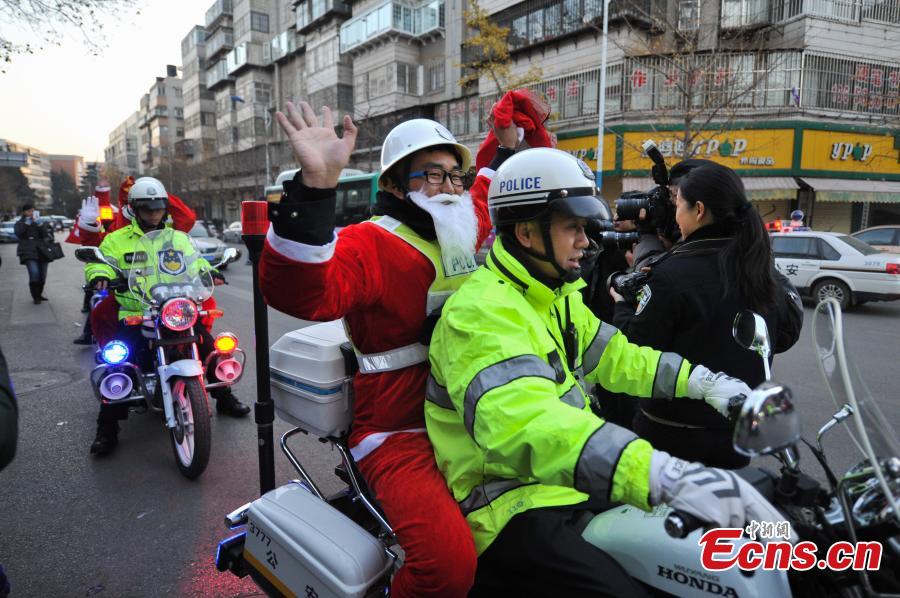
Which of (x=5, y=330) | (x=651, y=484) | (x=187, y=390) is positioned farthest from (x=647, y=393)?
(x=5, y=330)

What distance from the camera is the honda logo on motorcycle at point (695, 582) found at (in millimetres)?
1365

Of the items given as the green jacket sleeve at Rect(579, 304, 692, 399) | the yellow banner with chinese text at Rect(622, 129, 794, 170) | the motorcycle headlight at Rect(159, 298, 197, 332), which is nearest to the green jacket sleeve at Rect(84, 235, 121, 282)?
the motorcycle headlight at Rect(159, 298, 197, 332)

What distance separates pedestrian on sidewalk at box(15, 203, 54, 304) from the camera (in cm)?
1215

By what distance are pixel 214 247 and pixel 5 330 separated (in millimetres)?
9374

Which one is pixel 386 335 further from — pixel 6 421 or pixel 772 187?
pixel 772 187

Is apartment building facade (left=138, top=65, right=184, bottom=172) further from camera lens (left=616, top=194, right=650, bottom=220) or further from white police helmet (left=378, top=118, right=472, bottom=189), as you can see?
white police helmet (left=378, top=118, right=472, bottom=189)

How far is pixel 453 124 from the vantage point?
3022 cm

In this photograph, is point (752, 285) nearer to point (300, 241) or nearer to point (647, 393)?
point (647, 393)

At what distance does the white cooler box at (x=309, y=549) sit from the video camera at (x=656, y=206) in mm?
2279

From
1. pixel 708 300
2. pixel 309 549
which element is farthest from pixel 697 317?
pixel 309 549

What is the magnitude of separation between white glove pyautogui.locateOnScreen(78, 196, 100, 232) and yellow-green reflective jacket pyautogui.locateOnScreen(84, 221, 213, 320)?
4.58ft

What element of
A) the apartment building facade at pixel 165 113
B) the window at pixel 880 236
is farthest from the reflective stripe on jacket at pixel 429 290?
the apartment building facade at pixel 165 113

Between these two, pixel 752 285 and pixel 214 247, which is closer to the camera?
pixel 752 285

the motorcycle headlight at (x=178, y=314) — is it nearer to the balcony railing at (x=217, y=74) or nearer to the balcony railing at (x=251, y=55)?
the balcony railing at (x=251, y=55)
